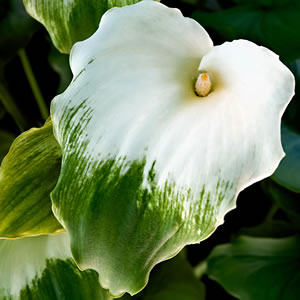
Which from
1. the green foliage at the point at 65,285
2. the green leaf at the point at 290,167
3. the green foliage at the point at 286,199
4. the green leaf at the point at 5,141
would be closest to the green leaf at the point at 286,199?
the green foliage at the point at 286,199

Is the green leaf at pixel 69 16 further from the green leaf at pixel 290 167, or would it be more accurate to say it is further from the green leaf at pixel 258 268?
the green leaf at pixel 258 268

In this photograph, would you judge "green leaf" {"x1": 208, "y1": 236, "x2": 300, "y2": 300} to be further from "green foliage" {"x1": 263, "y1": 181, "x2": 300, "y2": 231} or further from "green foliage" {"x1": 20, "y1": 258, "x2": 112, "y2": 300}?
"green foliage" {"x1": 20, "y1": 258, "x2": 112, "y2": 300}

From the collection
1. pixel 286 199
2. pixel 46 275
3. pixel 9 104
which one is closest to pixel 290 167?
pixel 286 199

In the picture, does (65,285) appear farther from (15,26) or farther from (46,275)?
(15,26)

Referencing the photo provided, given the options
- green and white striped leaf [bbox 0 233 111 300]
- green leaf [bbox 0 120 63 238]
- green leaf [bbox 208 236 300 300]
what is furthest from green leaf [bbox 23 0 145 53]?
green leaf [bbox 208 236 300 300]

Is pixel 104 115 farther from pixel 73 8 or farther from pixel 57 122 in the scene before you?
pixel 73 8
